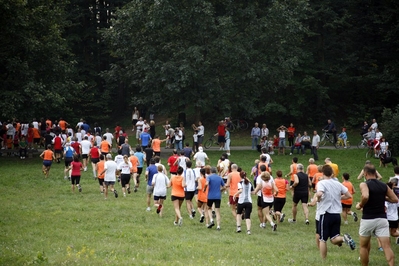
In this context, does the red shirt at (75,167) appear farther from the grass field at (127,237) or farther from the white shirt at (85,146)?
the white shirt at (85,146)

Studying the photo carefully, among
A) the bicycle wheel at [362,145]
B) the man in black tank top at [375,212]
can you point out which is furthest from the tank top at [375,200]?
the bicycle wheel at [362,145]

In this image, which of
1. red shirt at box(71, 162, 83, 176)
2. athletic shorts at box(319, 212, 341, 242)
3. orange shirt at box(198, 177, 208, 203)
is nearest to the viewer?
athletic shorts at box(319, 212, 341, 242)

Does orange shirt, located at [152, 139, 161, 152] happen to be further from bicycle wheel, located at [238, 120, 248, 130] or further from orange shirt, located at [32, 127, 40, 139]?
bicycle wheel, located at [238, 120, 248, 130]

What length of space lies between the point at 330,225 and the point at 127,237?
579 cm

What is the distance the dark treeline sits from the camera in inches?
1499

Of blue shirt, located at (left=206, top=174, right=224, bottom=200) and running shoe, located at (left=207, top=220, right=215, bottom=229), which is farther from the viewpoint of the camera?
running shoe, located at (left=207, top=220, right=215, bottom=229)

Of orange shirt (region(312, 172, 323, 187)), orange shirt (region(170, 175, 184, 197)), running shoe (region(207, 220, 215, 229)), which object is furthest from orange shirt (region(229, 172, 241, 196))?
orange shirt (region(312, 172, 323, 187))

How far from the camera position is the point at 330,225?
12.6m

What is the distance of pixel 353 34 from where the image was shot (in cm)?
4847

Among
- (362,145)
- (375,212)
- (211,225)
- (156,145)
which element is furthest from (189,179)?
(362,145)

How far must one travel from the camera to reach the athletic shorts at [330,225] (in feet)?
41.3

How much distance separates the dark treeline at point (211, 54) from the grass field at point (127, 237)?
44.9ft

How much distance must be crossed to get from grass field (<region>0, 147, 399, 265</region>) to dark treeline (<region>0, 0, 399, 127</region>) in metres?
13.7

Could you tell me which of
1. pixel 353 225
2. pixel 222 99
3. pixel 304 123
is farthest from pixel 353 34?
pixel 353 225
